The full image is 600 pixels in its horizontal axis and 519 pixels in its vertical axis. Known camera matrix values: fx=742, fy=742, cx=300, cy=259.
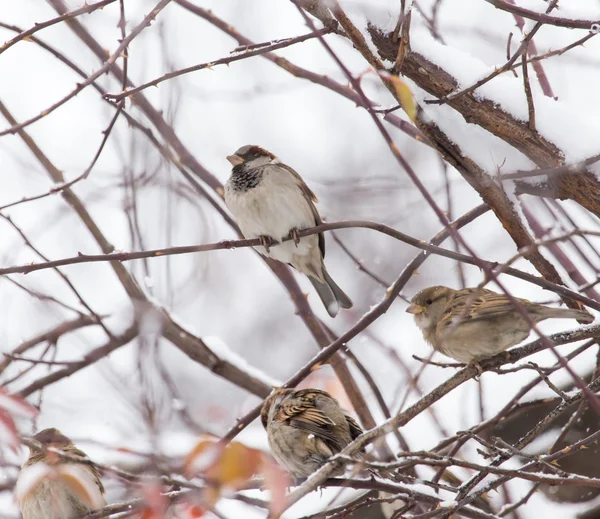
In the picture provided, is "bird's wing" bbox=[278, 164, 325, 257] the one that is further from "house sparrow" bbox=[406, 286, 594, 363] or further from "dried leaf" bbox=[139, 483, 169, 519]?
"dried leaf" bbox=[139, 483, 169, 519]

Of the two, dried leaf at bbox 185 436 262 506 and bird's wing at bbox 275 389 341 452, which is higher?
bird's wing at bbox 275 389 341 452

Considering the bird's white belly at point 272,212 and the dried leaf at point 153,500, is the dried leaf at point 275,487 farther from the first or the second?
the bird's white belly at point 272,212

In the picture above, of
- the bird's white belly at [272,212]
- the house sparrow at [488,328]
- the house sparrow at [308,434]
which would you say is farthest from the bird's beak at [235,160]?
the house sparrow at [488,328]

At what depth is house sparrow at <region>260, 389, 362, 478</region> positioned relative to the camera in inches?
113

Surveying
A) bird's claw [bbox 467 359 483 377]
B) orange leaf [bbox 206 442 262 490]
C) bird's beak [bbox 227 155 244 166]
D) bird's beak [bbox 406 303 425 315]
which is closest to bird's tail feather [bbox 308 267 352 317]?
bird's beak [bbox 406 303 425 315]

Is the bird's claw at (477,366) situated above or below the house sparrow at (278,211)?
below

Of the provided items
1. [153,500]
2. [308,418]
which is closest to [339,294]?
[308,418]

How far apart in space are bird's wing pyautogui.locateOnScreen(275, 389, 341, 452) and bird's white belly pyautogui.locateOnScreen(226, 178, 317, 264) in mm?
834

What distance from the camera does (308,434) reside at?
9.42 ft

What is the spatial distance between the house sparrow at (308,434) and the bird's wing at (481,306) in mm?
570

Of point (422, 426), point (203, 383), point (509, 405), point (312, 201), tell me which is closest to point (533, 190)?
point (509, 405)

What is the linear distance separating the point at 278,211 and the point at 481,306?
1.13 metres

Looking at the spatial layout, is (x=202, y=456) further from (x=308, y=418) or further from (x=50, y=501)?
(x=50, y=501)

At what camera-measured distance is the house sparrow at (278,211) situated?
3514 millimetres
